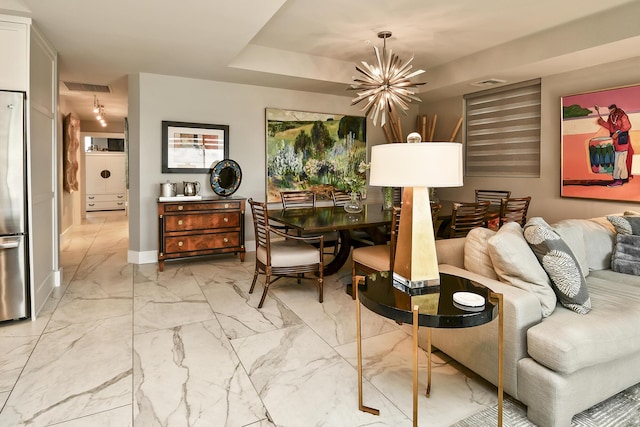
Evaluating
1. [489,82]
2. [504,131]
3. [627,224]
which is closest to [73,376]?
[627,224]

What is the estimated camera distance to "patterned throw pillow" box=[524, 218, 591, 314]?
2.02m

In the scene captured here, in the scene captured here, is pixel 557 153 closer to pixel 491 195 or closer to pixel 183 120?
pixel 491 195

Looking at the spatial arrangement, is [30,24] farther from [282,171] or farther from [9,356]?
[282,171]

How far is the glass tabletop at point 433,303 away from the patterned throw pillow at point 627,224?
1888 mm

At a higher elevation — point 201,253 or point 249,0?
point 249,0

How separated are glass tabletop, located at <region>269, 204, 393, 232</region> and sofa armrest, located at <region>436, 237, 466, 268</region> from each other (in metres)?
0.82

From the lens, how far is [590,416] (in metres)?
1.87

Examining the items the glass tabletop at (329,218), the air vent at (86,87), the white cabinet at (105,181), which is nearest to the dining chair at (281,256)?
the glass tabletop at (329,218)

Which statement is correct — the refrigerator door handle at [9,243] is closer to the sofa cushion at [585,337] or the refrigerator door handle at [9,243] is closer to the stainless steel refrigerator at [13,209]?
the stainless steel refrigerator at [13,209]

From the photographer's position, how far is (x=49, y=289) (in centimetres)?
360

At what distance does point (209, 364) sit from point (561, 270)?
2.07 meters

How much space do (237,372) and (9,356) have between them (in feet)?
4.90

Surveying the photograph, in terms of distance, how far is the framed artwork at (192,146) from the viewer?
4926 mm

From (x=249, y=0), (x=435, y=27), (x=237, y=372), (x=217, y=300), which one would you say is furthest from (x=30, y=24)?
(x=435, y=27)
